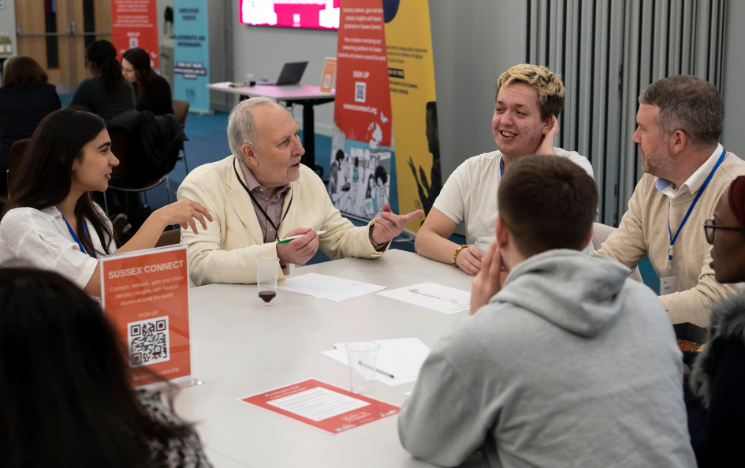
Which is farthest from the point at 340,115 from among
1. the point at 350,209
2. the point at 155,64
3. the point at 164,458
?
the point at 155,64

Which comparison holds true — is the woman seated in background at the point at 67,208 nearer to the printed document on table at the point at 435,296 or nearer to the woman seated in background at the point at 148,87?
the printed document on table at the point at 435,296

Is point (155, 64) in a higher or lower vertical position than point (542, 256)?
higher

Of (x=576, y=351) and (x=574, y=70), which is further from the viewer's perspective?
(x=574, y=70)

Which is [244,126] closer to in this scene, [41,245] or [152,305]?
[41,245]

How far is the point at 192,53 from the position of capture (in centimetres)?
1209

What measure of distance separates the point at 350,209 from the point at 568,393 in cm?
538

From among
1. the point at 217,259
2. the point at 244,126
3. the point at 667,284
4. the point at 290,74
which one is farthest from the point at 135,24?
the point at 667,284

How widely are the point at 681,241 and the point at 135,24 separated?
10954 mm

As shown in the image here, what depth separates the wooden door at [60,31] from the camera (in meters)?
13.7

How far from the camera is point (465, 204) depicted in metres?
3.07

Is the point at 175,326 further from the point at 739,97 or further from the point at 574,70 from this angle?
the point at 739,97

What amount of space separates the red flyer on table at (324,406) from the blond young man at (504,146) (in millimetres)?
1395

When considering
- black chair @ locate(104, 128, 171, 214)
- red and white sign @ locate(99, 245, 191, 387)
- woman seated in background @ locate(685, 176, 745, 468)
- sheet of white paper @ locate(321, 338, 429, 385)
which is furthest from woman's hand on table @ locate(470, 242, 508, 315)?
black chair @ locate(104, 128, 171, 214)

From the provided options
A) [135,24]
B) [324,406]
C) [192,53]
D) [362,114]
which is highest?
[135,24]
